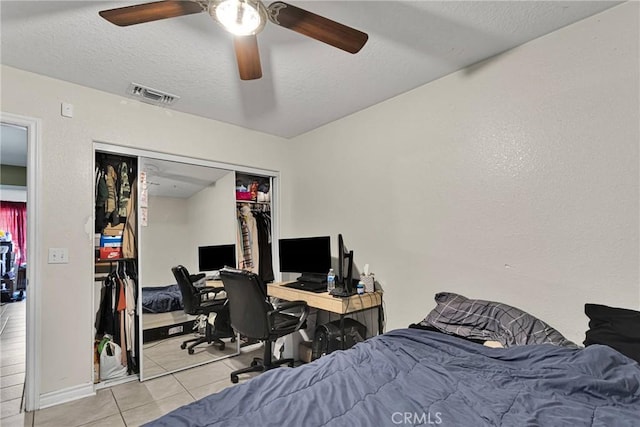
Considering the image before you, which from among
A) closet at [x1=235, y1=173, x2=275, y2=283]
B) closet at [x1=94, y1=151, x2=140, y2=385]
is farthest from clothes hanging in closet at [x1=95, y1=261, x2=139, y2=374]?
closet at [x1=235, y1=173, x2=275, y2=283]

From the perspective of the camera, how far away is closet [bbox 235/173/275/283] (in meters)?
3.47

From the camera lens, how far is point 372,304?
8.77 ft

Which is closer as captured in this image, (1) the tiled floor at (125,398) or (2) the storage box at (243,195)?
(1) the tiled floor at (125,398)

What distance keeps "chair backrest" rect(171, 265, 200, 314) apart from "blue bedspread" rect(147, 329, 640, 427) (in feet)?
6.25

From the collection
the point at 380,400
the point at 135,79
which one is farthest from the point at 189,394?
the point at 135,79

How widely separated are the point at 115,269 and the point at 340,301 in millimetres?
2009

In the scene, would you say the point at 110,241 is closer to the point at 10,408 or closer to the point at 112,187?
the point at 112,187

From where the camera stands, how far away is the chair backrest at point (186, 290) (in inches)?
115

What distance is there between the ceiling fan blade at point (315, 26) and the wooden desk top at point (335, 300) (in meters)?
1.81

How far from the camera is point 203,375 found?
9.13 ft

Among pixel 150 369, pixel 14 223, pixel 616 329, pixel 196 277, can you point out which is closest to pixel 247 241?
pixel 196 277

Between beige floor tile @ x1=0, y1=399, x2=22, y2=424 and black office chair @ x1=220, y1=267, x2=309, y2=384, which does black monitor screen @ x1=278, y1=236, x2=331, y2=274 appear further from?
beige floor tile @ x1=0, y1=399, x2=22, y2=424

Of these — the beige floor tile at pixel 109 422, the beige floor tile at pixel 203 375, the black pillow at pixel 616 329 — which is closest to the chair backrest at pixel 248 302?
the beige floor tile at pixel 203 375

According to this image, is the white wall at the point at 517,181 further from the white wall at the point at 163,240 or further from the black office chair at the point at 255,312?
the white wall at the point at 163,240
